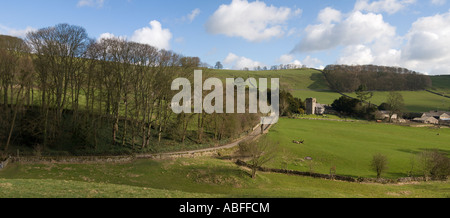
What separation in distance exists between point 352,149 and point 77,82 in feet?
157

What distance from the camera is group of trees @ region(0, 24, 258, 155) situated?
31.1 m

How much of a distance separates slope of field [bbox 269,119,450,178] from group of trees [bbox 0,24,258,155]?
22238mm

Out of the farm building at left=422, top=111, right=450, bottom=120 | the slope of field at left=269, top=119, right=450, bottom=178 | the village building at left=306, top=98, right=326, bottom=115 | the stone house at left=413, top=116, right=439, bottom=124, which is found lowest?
the slope of field at left=269, top=119, right=450, bottom=178

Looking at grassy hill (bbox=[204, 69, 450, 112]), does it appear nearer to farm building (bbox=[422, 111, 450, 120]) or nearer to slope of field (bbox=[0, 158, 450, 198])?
farm building (bbox=[422, 111, 450, 120])

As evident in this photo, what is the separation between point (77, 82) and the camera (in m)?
35.6

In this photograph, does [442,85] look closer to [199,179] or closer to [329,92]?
[329,92]

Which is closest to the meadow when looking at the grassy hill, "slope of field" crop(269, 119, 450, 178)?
"slope of field" crop(269, 119, 450, 178)

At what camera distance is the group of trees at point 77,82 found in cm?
3111

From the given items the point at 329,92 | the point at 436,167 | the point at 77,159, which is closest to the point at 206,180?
the point at 77,159

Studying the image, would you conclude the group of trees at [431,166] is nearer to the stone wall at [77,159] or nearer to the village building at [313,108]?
the stone wall at [77,159]

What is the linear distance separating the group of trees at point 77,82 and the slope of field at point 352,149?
2224 cm

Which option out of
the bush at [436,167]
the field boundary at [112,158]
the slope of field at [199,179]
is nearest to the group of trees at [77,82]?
the field boundary at [112,158]

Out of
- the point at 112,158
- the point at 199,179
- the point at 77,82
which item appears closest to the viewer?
the point at 199,179
